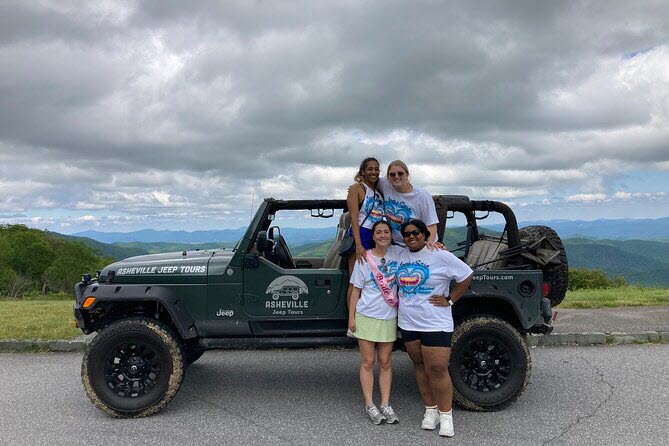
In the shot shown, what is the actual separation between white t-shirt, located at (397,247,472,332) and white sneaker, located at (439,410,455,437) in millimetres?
684

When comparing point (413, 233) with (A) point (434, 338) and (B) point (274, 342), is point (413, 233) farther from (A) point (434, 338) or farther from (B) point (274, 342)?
(B) point (274, 342)

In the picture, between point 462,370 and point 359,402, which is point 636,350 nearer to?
point 462,370

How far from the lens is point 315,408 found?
14.9 feet

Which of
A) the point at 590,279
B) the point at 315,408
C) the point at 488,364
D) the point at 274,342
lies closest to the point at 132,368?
the point at 274,342

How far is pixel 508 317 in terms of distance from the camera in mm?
4863

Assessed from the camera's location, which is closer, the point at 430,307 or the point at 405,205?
the point at 430,307

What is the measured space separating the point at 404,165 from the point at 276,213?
1.40 m

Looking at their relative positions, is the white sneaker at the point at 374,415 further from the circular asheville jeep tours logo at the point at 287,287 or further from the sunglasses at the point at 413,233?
the sunglasses at the point at 413,233

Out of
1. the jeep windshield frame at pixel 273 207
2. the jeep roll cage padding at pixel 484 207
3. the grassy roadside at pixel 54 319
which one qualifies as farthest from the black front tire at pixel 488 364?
the grassy roadside at pixel 54 319

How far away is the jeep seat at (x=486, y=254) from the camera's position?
5059 mm

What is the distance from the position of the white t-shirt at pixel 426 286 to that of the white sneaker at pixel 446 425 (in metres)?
0.68

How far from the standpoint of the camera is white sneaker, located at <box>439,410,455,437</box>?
3.88 m

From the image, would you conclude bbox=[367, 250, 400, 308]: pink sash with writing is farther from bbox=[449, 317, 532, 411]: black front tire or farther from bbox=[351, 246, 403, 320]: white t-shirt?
bbox=[449, 317, 532, 411]: black front tire

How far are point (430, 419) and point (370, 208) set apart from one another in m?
1.82
